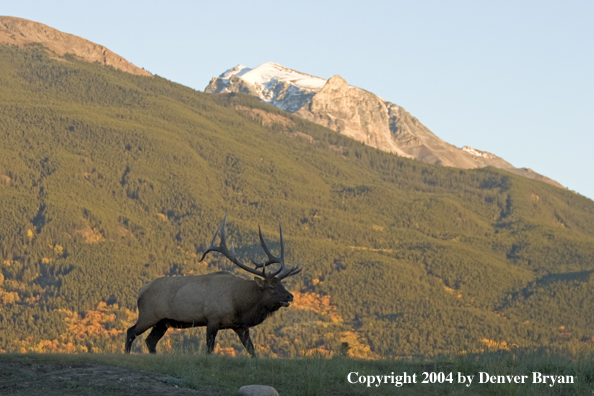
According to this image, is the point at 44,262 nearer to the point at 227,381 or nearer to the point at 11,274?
the point at 11,274

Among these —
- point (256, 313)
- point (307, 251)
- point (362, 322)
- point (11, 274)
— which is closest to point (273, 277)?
point (256, 313)

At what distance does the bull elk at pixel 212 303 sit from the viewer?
20703mm

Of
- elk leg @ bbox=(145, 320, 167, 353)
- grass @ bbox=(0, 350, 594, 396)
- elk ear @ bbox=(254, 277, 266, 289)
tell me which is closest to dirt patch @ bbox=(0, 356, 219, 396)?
grass @ bbox=(0, 350, 594, 396)

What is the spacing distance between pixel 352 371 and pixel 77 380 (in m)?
5.21

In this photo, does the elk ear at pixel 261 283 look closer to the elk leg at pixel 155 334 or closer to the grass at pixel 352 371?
the elk leg at pixel 155 334

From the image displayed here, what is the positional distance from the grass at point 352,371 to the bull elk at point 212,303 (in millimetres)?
2938

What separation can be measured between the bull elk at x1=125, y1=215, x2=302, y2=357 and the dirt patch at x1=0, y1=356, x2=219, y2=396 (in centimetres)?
488

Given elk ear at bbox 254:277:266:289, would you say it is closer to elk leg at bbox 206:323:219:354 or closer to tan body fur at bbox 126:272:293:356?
tan body fur at bbox 126:272:293:356

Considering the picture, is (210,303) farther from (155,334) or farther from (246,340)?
(155,334)

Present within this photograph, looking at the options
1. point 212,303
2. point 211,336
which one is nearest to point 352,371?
point 211,336

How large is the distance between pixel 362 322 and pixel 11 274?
219 feet

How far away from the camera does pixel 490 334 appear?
553 feet

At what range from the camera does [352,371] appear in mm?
17109

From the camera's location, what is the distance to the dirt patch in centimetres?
1430
